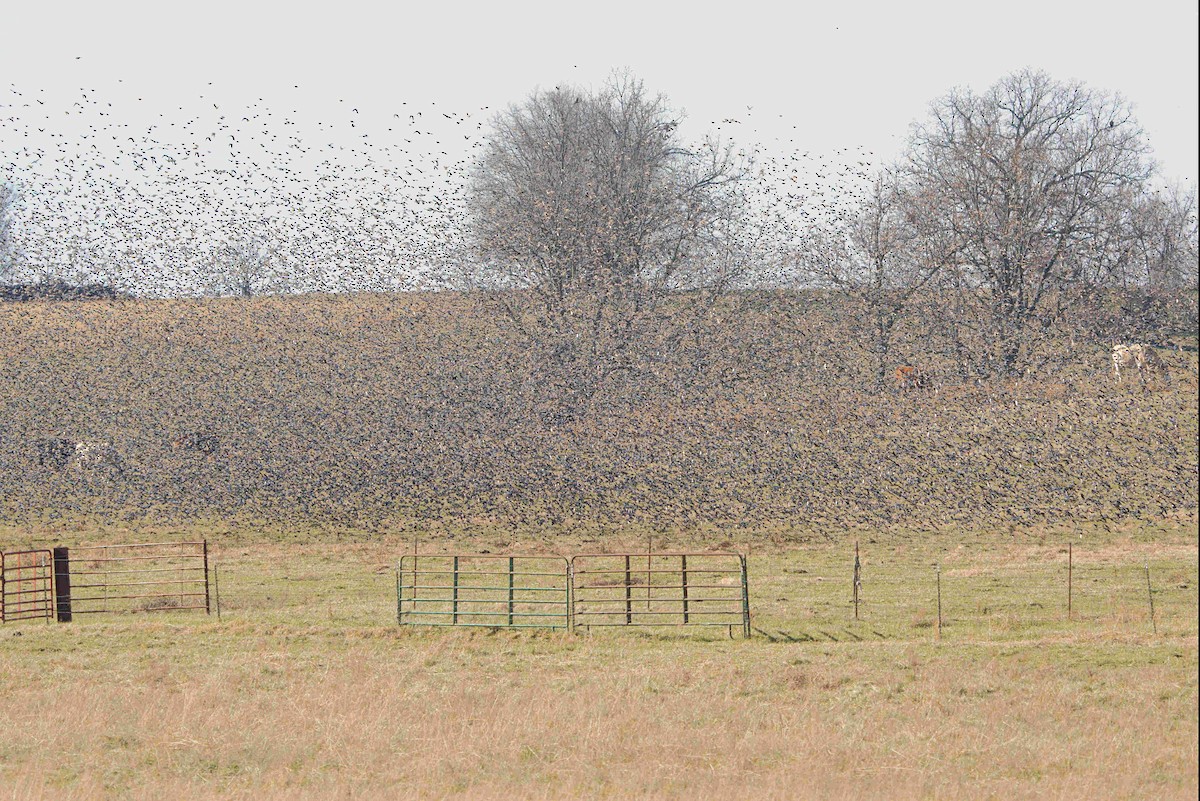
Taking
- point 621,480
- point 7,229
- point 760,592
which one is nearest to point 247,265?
point 7,229

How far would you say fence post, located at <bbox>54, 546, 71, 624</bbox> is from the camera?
22.5m

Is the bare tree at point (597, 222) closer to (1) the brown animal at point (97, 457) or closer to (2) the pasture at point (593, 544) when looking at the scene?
(2) the pasture at point (593, 544)

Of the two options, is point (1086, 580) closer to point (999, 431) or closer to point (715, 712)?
point (715, 712)

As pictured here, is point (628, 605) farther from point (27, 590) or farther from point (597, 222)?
point (597, 222)

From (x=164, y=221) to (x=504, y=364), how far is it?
19.1 meters

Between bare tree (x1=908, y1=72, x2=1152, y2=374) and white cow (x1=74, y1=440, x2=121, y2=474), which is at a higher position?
bare tree (x1=908, y1=72, x2=1152, y2=374)

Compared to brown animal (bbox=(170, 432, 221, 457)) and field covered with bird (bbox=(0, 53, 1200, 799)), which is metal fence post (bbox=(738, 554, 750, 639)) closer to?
field covered with bird (bbox=(0, 53, 1200, 799))

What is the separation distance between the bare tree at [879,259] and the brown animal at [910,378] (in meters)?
0.67

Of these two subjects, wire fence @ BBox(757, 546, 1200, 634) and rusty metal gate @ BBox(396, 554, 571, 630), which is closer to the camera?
rusty metal gate @ BBox(396, 554, 571, 630)

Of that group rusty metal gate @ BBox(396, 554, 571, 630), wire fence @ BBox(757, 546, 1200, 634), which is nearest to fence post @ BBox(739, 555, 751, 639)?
wire fence @ BBox(757, 546, 1200, 634)

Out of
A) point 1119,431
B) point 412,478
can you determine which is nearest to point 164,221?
point 412,478

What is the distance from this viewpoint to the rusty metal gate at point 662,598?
20125mm

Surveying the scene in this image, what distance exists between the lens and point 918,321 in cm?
4841

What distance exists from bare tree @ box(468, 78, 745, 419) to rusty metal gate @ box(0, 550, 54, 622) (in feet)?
76.4
